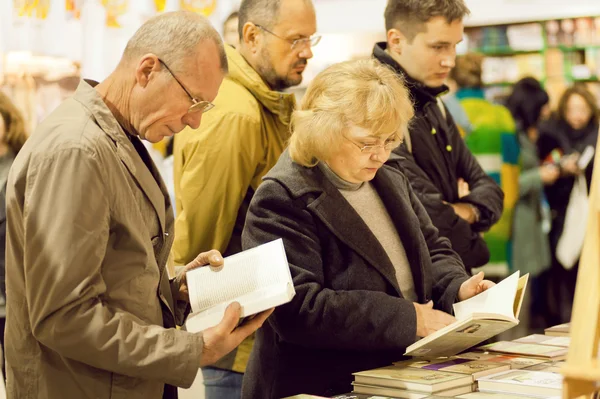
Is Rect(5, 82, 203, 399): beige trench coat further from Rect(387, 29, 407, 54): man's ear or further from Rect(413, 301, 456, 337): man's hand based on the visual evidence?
Rect(387, 29, 407, 54): man's ear

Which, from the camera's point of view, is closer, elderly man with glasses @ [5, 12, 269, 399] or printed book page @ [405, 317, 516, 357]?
elderly man with glasses @ [5, 12, 269, 399]

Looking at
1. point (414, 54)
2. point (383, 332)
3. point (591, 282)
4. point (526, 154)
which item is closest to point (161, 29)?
point (383, 332)

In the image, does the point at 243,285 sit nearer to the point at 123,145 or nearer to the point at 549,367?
the point at 123,145

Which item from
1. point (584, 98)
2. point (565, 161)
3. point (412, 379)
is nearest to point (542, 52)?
point (584, 98)

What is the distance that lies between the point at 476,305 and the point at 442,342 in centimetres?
27

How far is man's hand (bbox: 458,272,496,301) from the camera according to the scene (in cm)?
Answer: 268

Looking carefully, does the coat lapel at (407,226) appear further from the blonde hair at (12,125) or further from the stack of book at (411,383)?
the blonde hair at (12,125)

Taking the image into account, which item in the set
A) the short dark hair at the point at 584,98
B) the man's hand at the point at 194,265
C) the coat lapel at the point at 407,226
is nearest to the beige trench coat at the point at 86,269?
the man's hand at the point at 194,265

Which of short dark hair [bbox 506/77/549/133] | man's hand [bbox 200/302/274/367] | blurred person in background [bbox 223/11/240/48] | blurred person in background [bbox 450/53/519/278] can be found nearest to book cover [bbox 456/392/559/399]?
man's hand [bbox 200/302/274/367]

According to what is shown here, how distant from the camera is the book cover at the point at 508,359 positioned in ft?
8.07

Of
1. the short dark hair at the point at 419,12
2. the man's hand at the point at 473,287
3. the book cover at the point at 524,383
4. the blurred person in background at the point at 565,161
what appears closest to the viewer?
the book cover at the point at 524,383

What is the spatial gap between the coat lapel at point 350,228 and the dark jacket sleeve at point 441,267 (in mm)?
269

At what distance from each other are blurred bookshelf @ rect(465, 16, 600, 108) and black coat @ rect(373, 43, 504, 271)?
4951mm

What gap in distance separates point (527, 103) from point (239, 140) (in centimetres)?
408
